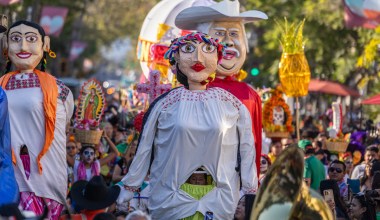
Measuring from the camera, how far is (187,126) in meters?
11.0

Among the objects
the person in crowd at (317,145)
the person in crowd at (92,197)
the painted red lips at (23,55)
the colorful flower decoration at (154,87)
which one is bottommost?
the person in crowd at (317,145)

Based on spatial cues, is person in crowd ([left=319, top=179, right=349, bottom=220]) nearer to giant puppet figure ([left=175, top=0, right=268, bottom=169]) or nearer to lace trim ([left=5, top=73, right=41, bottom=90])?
giant puppet figure ([left=175, top=0, right=268, bottom=169])

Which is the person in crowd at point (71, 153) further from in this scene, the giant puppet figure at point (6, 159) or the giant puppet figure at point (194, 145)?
the giant puppet figure at point (6, 159)

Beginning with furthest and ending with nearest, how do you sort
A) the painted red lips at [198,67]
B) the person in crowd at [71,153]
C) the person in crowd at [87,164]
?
the person in crowd at [71,153] → the person in crowd at [87,164] → the painted red lips at [198,67]

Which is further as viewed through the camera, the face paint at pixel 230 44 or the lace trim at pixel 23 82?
the face paint at pixel 230 44

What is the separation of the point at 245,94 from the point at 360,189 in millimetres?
2548

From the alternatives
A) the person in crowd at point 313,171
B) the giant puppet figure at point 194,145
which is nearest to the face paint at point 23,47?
the giant puppet figure at point 194,145

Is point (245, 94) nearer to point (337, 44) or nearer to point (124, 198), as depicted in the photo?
point (124, 198)

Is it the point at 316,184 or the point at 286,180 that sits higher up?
the point at 286,180

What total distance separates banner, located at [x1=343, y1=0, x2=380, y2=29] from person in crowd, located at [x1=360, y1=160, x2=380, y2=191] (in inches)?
280

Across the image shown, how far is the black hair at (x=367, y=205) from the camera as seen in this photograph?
11.9m

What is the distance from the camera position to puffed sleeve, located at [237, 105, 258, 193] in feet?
36.8

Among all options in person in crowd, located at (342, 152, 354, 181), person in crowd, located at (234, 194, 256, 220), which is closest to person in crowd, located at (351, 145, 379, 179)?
person in crowd, located at (342, 152, 354, 181)

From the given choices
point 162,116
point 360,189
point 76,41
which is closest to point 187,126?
point 162,116
